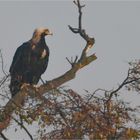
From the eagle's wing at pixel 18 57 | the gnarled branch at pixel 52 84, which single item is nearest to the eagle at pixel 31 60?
the eagle's wing at pixel 18 57

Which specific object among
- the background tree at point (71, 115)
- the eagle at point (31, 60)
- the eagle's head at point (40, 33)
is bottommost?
the background tree at point (71, 115)

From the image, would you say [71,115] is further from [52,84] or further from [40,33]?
[40,33]

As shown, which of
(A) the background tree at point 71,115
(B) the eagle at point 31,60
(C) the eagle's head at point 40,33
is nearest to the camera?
(A) the background tree at point 71,115

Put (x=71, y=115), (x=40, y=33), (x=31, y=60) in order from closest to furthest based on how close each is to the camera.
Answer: (x=71, y=115) < (x=31, y=60) < (x=40, y=33)

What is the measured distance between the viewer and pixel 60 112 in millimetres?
6773

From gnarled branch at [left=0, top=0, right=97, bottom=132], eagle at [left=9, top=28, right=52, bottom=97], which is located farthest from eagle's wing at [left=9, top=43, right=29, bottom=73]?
gnarled branch at [left=0, top=0, right=97, bottom=132]

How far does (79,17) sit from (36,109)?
6.87 feet

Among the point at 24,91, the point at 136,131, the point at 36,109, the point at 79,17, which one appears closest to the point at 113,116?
the point at 136,131

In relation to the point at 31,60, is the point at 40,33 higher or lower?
higher

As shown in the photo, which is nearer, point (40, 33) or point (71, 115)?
point (71, 115)

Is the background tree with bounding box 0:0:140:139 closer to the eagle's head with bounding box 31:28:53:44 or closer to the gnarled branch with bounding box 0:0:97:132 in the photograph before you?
the gnarled branch with bounding box 0:0:97:132

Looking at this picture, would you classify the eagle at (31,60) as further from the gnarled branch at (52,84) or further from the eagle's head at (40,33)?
the gnarled branch at (52,84)

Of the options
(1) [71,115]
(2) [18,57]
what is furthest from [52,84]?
(2) [18,57]

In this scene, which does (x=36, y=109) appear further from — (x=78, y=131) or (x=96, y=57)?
(x=96, y=57)
